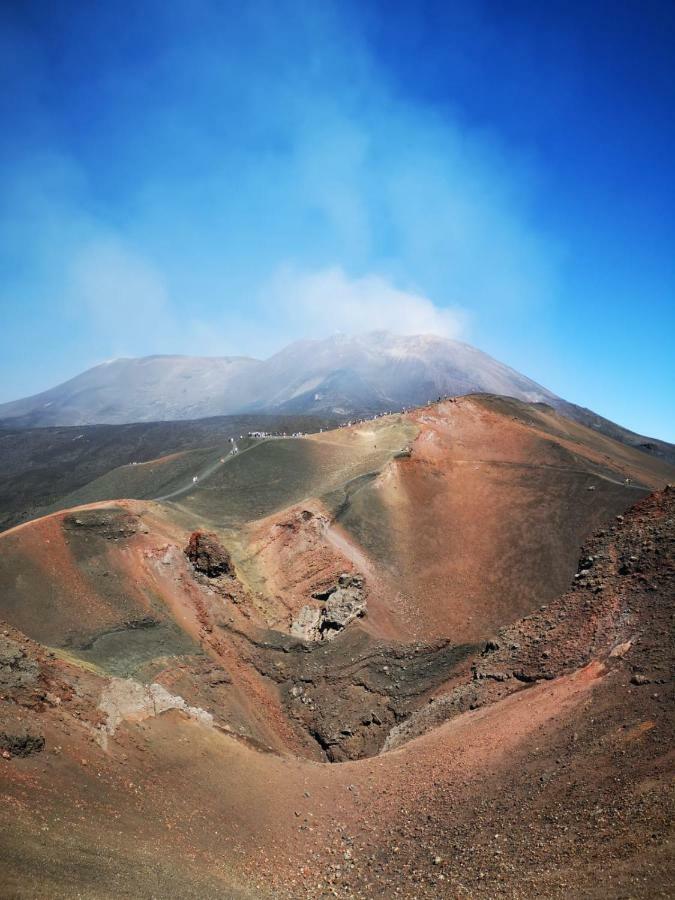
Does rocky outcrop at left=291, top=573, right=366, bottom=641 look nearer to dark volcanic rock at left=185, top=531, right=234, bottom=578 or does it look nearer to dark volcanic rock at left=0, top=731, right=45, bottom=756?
dark volcanic rock at left=185, top=531, right=234, bottom=578

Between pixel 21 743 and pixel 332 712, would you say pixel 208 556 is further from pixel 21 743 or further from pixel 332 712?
pixel 21 743

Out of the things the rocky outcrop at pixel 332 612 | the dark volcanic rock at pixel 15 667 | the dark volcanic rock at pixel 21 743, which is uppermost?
the dark volcanic rock at pixel 15 667

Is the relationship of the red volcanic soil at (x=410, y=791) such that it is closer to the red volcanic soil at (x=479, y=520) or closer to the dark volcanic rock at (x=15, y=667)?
the dark volcanic rock at (x=15, y=667)

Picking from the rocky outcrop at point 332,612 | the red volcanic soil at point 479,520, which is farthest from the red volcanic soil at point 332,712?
the rocky outcrop at point 332,612

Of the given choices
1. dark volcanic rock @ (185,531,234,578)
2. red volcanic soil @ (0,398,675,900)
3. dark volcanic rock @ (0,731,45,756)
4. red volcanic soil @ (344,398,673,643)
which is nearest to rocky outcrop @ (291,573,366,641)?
red volcanic soil @ (0,398,675,900)

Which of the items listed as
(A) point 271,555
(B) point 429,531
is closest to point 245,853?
(A) point 271,555

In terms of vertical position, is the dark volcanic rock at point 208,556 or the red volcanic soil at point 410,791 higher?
the dark volcanic rock at point 208,556

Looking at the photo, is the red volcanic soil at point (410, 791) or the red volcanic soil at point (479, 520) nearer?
the red volcanic soil at point (410, 791)
